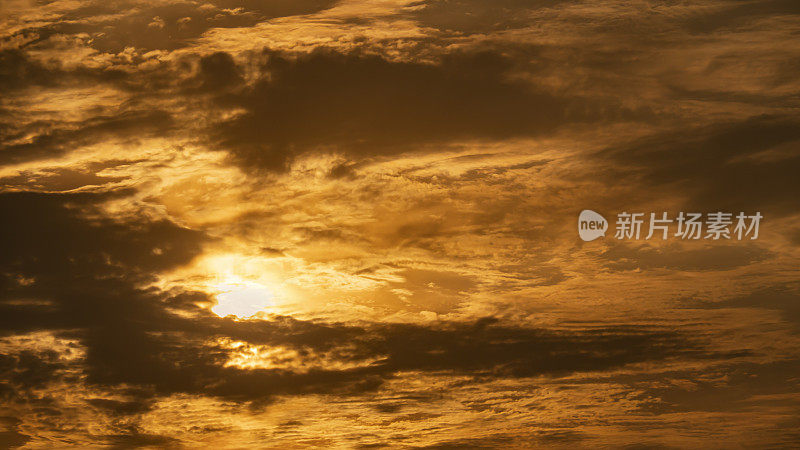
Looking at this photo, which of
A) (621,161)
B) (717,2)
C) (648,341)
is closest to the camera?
(717,2)

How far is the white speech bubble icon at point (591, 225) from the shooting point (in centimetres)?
557

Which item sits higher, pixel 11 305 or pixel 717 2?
pixel 717 2

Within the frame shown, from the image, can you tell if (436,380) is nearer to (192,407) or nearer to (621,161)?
(192,407)

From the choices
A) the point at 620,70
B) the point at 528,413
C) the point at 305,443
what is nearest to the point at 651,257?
the point at 620,70

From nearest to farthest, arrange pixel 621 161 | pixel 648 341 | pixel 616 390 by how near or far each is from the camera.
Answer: pixel 621 161
pixel 648 341
pixel 616 390

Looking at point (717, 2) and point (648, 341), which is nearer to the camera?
point (717, 2)

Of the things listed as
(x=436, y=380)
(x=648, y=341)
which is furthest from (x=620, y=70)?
(x=436, y=380)

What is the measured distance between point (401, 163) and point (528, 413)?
3.63 metres

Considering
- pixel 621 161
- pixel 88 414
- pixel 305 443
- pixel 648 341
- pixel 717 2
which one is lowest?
Answer: pixel 305 443

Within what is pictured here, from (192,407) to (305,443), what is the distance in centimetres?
143

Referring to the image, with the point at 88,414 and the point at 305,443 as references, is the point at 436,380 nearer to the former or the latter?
the point at 305,443

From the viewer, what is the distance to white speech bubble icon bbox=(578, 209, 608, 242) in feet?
18.3

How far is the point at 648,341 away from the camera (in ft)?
22.0

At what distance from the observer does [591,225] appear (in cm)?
562
